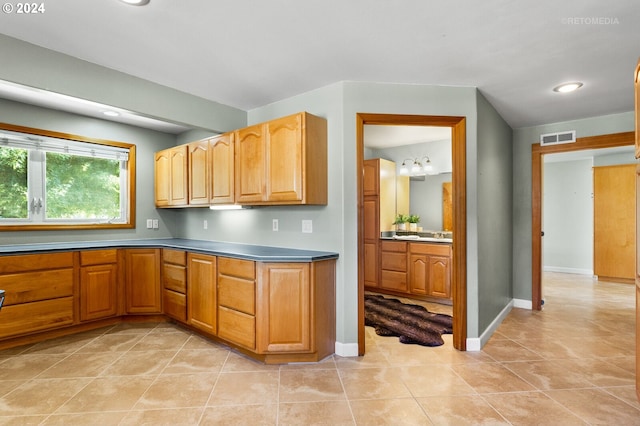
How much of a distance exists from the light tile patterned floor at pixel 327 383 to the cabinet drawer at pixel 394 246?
1699 millimetres

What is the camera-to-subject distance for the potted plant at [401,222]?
532 centimetres

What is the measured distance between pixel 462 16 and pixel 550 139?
121 inches

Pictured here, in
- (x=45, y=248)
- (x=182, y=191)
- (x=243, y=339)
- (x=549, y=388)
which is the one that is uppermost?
(x=182, y=191)

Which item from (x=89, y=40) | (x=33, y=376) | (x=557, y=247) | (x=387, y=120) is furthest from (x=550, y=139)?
(x=33, y=376)

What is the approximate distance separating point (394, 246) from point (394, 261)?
22 cm

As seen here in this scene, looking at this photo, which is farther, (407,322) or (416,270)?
(416,270)

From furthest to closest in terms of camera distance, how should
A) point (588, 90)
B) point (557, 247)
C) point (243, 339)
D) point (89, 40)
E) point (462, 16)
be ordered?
point (557, 247) → point (588, 90) → point (243, 339) → point (89, 40) → point (462, 16)

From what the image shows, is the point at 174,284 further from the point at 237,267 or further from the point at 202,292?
Result: the point at 237,267

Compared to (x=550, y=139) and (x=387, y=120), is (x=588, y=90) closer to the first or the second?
(x=550, y=139)

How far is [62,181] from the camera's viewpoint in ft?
12.5

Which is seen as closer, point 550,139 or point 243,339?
point 243,339

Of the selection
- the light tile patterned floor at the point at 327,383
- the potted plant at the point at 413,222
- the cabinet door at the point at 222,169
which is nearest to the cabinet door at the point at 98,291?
the light tile patterned floor at the point at 327,383

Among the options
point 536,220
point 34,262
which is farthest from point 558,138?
point 34,262

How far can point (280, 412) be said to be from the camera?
2.01 m
